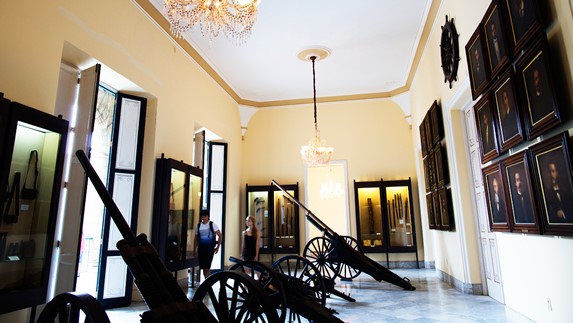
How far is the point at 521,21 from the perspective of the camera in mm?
2873

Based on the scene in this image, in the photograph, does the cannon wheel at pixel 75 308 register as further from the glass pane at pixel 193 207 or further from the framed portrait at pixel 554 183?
the glass pane at pixel 193 207

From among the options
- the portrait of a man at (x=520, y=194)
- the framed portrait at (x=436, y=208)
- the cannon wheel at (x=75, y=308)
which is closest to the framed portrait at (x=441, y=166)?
the framed portrait at (x=436, y=208)

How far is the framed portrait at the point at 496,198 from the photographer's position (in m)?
3.61

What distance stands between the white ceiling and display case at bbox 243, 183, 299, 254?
2936 millimetres

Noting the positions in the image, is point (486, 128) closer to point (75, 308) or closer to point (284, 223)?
point (75, 308)

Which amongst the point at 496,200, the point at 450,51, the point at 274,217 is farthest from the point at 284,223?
the point at 496,200

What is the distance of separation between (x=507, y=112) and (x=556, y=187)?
0.98m

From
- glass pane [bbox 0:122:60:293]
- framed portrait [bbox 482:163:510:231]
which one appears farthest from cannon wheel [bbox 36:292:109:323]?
framed portrait [bbox 482:163:510:231]

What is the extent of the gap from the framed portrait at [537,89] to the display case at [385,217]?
6.42m

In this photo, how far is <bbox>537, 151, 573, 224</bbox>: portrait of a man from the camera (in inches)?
94.7

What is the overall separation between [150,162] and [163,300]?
4.08m

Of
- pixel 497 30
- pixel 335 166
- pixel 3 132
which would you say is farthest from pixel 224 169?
pixel 497 30

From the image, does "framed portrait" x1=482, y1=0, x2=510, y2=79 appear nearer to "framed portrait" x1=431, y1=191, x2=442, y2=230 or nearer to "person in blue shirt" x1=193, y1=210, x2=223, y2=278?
"framed portrait" x1=431, y1=191, x2=442, y2=230

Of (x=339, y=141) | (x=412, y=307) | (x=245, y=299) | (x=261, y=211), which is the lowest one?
(x=412, y=307)
